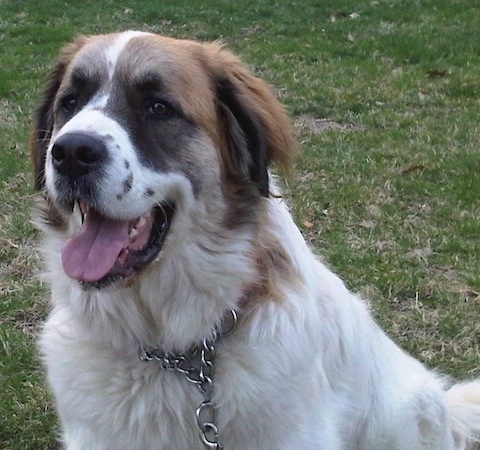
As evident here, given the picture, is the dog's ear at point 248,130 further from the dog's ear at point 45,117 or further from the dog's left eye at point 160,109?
the dog's ear at point 45,117

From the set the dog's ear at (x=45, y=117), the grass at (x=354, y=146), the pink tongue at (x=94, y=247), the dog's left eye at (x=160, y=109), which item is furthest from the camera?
the grass at (x=354, y=146)

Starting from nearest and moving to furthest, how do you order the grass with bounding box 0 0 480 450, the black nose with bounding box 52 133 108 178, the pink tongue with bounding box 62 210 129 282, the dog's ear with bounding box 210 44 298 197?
the black nose with bounding box 52 133 108 178 < the pink tongue with bounding box 62 210 129 282 < the dog's ear with bounding box 210 44 298 197 < the grass with bounding box 0 0 480 450

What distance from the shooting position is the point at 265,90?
3.15 meters

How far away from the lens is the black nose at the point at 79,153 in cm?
256

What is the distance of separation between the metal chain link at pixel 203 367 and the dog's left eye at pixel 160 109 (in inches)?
27.7

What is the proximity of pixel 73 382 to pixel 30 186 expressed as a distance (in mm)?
3515

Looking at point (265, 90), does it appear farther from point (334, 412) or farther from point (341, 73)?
point (341, 73)

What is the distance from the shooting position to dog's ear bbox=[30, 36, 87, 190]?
3.19 metres

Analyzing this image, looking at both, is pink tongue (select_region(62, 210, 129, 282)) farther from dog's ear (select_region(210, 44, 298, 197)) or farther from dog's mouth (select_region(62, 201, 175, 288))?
dog's ear (select_region(210, 44, 298, 197))

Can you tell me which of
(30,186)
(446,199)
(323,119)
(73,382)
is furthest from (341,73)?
(73,382)

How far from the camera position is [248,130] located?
9.97 ft

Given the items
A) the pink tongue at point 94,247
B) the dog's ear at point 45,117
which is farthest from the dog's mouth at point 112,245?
the dog's ear at point 45,117

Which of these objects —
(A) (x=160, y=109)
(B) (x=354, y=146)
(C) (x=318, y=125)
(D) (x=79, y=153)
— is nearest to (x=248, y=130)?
(A) (x=160, y=109)

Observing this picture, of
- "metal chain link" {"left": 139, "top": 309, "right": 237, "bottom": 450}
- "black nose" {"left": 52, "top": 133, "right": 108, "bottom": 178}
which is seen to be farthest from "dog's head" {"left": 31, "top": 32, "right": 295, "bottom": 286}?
"metal chain link" {"left": 139, "top": 309, "right": 237, "bottom": 450}
